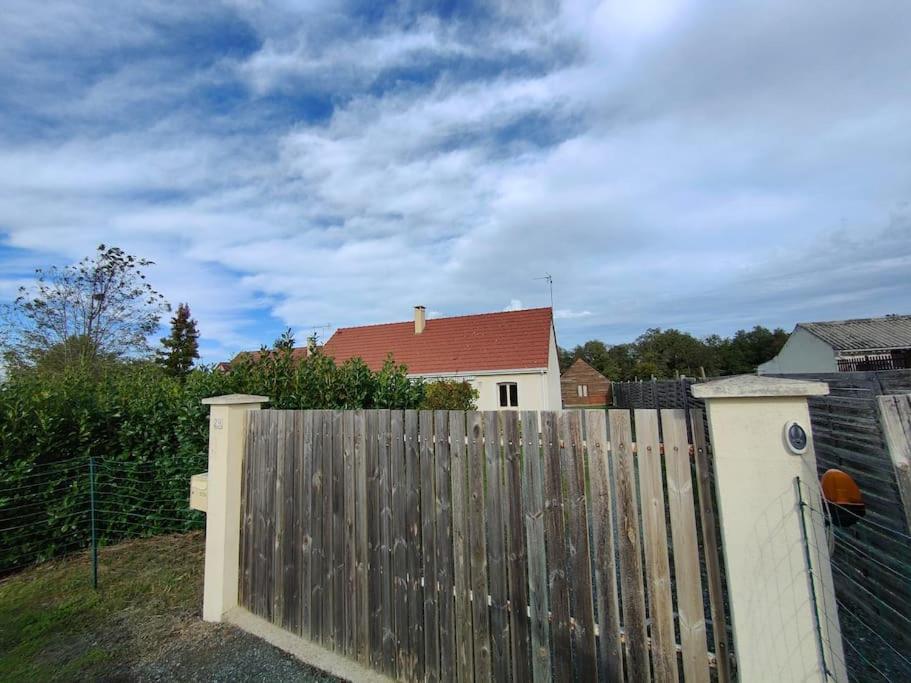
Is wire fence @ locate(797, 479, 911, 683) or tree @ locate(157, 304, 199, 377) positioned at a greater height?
tree @ locate(157, 304, 199, 377)

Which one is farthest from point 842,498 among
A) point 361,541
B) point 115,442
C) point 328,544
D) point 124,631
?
point 115,442

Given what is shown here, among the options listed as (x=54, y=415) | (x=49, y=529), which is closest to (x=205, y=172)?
(x=54, y=415)

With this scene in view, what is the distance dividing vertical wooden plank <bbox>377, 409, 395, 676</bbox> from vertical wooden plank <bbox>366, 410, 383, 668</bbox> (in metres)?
0.03

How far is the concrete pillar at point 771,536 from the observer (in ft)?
5.01

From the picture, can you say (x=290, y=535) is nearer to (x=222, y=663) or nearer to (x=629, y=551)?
(x=222, y=663)

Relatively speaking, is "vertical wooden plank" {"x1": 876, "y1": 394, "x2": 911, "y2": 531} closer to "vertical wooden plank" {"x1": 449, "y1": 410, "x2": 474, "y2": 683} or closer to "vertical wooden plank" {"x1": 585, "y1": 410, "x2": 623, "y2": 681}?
"vertical wooden plank" {"x1": 585, "y1": 410, "x2": 623, "y2": 681}

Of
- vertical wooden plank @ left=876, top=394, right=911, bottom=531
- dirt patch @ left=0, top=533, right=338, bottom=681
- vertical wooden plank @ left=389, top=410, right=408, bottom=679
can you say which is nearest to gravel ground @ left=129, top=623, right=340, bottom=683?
dirt patch @ left=0, top=533, right=338, bottom=681

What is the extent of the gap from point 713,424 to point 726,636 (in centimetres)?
93

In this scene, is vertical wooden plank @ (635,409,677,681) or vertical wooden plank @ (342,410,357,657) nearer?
vertical wooden plank @ (635,409,677,681)

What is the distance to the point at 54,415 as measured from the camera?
4.95 meters

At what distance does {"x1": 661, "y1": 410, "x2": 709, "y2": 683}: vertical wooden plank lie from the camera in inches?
67.2

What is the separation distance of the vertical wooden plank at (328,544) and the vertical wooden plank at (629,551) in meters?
2.11

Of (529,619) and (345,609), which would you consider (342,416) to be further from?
(529,619)

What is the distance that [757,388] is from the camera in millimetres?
1604
